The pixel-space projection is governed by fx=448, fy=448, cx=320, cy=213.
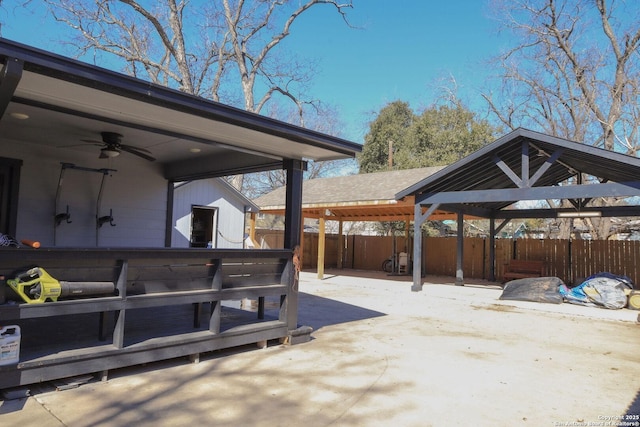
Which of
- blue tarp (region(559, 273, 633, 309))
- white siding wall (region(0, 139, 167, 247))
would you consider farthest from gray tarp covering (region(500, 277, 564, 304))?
white siding wall (region(0, 139, 167, 247))

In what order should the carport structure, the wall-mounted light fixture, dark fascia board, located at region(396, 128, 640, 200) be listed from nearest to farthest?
dark fascia board, located at region(396, 128, 640, 200) < the carport structure < the wall-mounted light fixture

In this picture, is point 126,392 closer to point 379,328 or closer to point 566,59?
point 379,328

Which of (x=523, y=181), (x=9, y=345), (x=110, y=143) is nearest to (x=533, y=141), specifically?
(x=523, y=181)

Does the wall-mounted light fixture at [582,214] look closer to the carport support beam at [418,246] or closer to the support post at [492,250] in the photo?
the support post at [492,250]

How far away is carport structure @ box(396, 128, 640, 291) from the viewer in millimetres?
9070

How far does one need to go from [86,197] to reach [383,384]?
18.3 ft

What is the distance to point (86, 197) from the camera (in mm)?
7148

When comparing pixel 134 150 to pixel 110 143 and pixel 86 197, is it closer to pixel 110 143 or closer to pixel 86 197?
pixel 110 143

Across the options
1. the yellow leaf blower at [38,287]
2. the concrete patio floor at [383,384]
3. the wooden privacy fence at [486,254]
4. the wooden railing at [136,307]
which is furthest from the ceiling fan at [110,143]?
the wooden privacy fence at [486,254]

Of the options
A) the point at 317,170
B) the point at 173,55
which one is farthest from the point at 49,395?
the point at 317,170

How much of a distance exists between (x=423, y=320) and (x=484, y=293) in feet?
15.2

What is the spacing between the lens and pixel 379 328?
6.77m

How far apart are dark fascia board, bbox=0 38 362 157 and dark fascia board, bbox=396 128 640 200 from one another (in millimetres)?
6096

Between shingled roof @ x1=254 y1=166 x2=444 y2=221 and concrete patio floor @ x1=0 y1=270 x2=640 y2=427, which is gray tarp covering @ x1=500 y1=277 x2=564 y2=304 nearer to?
concrete patio floor @ x1=0 y1=270 x2=640 y2=427
